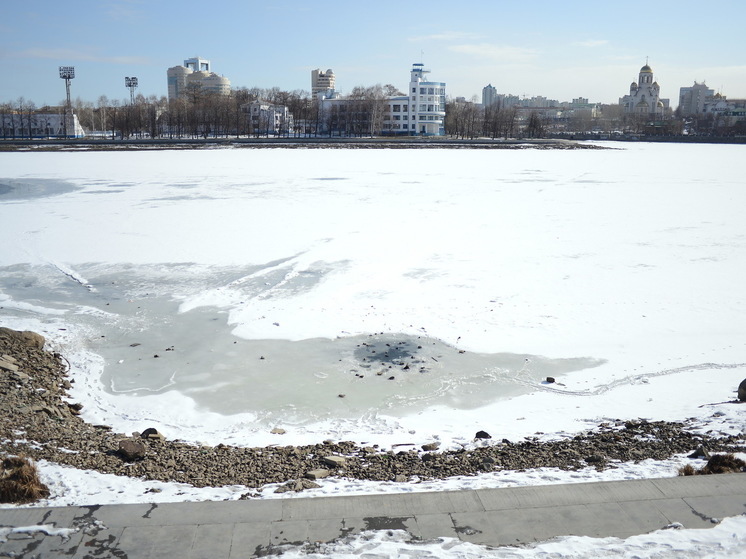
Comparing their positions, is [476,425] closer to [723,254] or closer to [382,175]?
[723,254]

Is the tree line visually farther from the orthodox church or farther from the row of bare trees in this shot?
the orthodox church

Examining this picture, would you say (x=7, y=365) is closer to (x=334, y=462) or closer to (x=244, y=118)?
(x=334, y=462)

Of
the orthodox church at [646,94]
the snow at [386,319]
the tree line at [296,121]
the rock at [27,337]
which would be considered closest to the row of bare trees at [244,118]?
the tree line at [296,121]

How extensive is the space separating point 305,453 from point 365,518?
1.36 m

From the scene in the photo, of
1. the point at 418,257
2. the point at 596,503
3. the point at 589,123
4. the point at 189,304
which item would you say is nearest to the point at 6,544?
the point at 596,503

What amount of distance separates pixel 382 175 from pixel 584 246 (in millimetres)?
18266

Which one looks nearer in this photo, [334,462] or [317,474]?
[317,474]

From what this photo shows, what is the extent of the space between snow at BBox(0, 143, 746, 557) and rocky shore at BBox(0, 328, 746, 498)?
19cm

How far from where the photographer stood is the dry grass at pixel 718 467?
471 cm

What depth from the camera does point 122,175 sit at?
3066cm

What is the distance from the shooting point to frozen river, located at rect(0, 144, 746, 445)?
6582 millimetres

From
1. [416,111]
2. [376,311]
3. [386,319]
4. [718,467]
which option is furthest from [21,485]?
[416,111]

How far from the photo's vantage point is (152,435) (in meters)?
5.71

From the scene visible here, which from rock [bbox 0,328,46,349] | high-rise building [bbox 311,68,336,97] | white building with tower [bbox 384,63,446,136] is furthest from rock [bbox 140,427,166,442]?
high-rise building [bbox 311,68,336,97]
